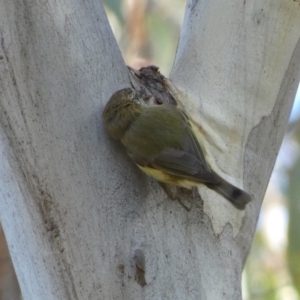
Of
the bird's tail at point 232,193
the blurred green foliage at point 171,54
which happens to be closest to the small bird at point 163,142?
the bird's tail at point 232,193

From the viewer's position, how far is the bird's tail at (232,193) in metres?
0.93

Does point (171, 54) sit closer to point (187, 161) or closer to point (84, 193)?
point (187, 161)

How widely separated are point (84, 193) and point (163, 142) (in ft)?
0.61

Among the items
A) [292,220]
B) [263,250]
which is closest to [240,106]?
[292,220]

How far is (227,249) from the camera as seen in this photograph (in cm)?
98

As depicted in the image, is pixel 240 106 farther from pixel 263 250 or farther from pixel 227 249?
pixel 263 250

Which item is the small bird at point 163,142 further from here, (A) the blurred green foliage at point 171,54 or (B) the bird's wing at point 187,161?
(A) the blurred green foliage at point 171,54

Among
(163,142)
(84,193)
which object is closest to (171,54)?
(163,142)

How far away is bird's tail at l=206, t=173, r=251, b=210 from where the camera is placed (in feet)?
3.07

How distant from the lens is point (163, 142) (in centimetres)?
101

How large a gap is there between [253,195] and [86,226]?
0.34 m

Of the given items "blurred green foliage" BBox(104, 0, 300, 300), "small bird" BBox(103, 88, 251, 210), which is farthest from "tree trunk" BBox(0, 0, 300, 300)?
"blurred green foliage" BBox(104, 0, 300, 300)

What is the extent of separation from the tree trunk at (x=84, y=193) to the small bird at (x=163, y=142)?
0.07ft

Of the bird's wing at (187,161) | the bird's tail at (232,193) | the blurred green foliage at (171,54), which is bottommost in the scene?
the blurred green foliage at (171,54)
